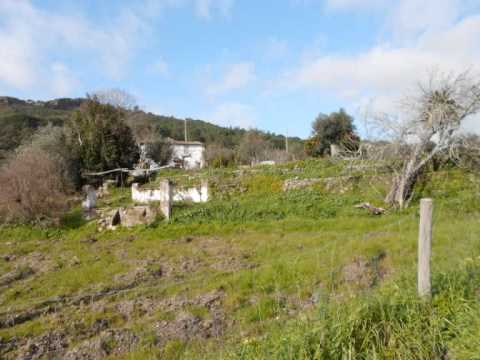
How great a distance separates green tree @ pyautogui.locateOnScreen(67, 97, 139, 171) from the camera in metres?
21.4

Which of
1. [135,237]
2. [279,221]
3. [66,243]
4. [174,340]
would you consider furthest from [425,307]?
[66,243]

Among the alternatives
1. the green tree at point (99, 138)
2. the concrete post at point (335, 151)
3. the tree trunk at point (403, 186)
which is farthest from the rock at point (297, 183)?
the green tree at point (99, 138)

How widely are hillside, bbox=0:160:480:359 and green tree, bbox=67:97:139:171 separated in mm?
9319

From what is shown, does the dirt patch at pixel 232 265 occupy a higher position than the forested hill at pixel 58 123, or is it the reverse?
the forested hill at pixel 58 123

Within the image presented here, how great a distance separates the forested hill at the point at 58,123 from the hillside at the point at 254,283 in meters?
19.0

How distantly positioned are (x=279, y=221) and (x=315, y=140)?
19.3 metres

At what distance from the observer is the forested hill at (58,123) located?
28.5 meters

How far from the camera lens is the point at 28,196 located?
11664 mm

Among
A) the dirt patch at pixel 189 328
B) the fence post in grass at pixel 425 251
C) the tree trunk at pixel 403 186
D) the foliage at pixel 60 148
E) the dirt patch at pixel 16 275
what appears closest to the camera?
the fence post in grass at pixel 425 251

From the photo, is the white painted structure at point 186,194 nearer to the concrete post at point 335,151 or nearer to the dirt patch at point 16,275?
the concrete post at point 335,151

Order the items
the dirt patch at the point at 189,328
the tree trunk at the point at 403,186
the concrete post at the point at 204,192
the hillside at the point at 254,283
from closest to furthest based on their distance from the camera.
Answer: the hillside at the point at 254,283
the dirt patch at the point at 189,328
the tree trunk at the point at 403,186
the concrete post at the point at 204,192

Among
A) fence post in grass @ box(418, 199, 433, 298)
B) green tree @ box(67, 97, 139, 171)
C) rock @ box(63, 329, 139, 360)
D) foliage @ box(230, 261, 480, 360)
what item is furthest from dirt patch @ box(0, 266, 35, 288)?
green tree @ box(67, 97, 139, 171)

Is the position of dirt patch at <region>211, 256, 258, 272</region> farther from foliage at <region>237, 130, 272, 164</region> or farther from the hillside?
foliage at <region>237, 130, 272, 164</region>

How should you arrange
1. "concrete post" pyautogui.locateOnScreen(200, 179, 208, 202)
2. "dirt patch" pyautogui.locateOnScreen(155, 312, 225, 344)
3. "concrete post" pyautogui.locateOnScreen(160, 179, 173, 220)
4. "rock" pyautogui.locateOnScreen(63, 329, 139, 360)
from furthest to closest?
1. "concrete post" pyautogui.locateOnScreen(200, 179, 208, 202)
2. "concrete post" pyautogui.locateOnScreen(160, 179, 173, 220)
3. "dirt patch" pyautogui.locateOnScreen(155, 312, 225, 344)
4. "rock" pyautogui.locateOnScreen(63, 329, 139, 360)
